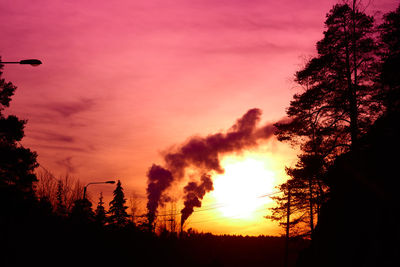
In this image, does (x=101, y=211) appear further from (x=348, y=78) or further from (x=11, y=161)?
(x=348, y=78)

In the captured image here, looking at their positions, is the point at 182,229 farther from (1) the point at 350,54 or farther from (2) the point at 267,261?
(1) the point at 350,54

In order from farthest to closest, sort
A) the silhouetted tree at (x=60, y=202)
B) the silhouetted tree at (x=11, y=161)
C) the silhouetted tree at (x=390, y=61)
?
1. the silhouetted tree at (x=60, y=202)
2. the silhouetted tree at (x=11, y=161)
3. the silhouetted tree at (x=390, y=61)

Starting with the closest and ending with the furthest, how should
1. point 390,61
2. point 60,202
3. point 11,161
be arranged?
point 390,61 → point 11,161 → point 60,202

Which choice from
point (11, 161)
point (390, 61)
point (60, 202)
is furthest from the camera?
point (60, 202)

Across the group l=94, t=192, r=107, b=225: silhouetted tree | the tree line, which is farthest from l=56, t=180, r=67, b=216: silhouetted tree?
the tree line

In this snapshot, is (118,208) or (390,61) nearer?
(390,61)

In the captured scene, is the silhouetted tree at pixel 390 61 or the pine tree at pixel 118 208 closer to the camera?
the silhouetted tree at pixel 390 61

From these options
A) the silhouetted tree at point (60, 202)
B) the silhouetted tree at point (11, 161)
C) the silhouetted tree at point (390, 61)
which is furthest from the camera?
the silhouetted tree at point (60, 202)

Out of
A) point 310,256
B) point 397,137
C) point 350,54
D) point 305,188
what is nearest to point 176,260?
point 305,188

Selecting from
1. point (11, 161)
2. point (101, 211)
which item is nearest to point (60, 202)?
point (101, 211)

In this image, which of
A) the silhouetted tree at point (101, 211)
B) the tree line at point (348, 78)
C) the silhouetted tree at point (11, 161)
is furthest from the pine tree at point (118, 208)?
the tree line at point (348, 78)

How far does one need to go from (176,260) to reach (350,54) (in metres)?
40.1

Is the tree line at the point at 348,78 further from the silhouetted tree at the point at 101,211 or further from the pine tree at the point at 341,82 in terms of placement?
the silhouetted tree at the point at 101,211

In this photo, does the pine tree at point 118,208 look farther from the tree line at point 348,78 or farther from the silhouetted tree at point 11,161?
the tree line at point 348,78
